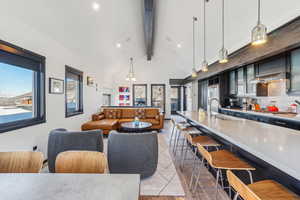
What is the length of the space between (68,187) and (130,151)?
4.33ft

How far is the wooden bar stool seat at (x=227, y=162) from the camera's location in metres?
1.49

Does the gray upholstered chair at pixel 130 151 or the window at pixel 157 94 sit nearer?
the gray upholstered chair at pixel 130 151

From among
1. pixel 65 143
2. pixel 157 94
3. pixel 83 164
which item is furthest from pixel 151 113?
pixel 83 164

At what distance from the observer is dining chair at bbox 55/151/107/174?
1.24 m

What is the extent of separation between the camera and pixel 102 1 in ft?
10.2

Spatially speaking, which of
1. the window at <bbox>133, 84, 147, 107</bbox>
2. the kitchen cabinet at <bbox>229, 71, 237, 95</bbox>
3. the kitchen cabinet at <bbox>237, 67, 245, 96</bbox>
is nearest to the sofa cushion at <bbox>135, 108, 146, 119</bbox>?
the window at <bbox>133, 84, 147, 107</bbox>

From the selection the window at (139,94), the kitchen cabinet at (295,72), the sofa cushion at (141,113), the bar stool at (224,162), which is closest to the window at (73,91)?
the sofa cushion at (141,113)

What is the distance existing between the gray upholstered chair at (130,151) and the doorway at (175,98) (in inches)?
269

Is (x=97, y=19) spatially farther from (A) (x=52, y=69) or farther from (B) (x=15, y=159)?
(B) (x=15, y=159)

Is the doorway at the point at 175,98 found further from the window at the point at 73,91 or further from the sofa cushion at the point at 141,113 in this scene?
the window at the point at 73,91

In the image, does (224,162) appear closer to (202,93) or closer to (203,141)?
(203,141)

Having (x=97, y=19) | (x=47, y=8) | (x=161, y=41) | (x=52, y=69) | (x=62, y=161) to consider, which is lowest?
(x=62, y=161)

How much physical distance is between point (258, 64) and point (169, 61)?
4998mm

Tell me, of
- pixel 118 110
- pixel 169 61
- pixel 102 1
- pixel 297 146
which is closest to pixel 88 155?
pixel 297 146
